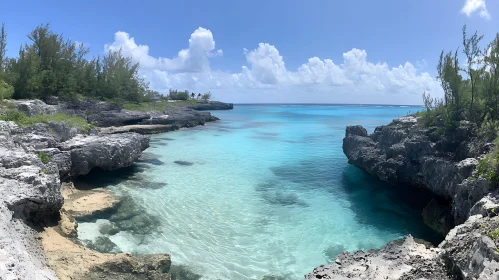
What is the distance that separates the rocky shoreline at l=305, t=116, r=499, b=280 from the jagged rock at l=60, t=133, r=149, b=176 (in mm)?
15304

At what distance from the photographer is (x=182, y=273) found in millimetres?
10234

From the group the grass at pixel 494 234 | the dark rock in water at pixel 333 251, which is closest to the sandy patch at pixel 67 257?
the dark rock in water at pixel 333 251

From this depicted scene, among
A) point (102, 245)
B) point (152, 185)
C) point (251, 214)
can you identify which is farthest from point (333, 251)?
point (152, 185)

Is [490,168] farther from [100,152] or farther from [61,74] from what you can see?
[61,74]

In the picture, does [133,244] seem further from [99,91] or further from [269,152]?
[99,91]

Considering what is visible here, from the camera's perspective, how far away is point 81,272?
883cm

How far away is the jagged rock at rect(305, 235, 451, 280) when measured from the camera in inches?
276

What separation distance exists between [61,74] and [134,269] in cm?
3227

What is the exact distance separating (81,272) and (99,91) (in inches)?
1618

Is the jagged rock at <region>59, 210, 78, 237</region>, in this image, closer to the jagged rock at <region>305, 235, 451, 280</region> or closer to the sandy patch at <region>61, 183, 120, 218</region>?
the sandy patch at <region>61, 183, 120, 218</region>

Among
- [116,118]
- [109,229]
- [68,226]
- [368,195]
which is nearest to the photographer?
[68,226]

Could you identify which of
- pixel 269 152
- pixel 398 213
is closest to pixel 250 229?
pixel 398 213

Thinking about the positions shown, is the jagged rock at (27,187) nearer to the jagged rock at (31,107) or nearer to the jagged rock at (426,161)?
the jagged rock at (31,107)

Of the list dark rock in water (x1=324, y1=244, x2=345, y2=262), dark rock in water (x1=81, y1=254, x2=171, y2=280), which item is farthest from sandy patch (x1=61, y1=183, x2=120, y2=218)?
dark rock in water (x1=324, y1=244, x2=345, y2=262)
